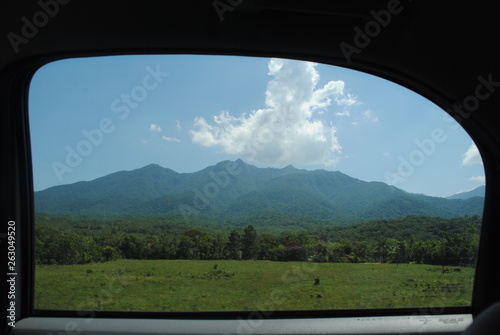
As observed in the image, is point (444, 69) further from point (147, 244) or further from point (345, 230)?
point (147, 244)

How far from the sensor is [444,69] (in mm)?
2006

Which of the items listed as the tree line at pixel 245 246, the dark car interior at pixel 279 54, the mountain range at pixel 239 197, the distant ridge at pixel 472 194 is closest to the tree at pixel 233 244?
the tree line at pixel 245 246

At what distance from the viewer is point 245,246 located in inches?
102

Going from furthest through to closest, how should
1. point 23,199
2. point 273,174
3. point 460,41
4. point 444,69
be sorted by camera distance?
point 273,174 → point 23,199 → point 444,69 → point 460,41

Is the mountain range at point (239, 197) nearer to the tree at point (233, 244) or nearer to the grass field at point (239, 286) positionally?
the tree at point (233, 244)

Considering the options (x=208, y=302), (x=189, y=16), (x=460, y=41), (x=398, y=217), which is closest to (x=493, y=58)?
(x=460, y=41)

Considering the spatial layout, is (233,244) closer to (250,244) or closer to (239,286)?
(250,244)

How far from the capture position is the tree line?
2.58m

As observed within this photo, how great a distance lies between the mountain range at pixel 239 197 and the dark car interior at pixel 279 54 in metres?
0.31

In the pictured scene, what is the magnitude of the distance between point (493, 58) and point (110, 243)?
2696 mm

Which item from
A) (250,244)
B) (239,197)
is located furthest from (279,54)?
(250,244)

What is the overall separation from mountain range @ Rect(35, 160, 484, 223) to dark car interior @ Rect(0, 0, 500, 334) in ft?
1.01

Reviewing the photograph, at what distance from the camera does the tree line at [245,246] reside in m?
2.58

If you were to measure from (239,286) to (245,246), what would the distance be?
30 cm
